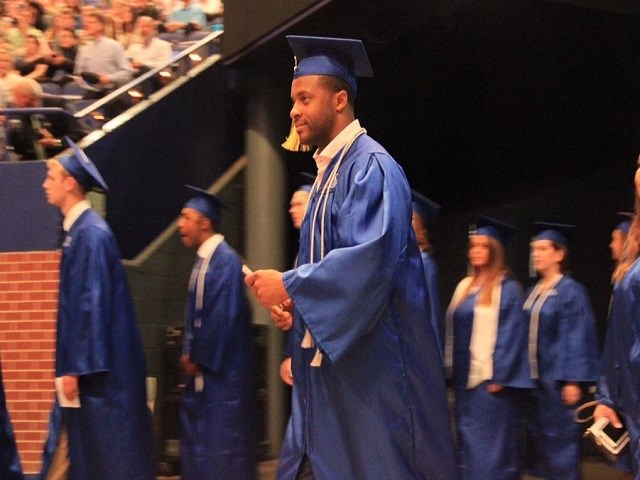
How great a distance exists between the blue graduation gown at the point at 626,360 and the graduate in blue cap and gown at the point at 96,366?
269cm

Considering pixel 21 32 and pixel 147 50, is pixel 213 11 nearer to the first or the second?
pixel 147 50

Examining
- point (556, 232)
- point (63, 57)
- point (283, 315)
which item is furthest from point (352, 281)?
point (63, 57)

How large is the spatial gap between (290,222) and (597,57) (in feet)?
11.8

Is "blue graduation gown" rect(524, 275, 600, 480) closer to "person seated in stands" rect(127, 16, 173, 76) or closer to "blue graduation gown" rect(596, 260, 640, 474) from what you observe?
"blue graduation gown" rect(596, 260, 640, 474)

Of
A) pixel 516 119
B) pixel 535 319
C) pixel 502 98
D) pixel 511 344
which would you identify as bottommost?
pixel 511 344

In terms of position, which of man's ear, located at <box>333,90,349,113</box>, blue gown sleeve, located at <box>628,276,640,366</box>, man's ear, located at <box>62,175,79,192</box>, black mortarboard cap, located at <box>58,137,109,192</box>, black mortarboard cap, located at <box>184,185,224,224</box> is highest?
man's ear, located at <box>333,90,349,113</box>

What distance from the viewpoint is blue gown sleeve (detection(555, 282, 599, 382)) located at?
24.4ft

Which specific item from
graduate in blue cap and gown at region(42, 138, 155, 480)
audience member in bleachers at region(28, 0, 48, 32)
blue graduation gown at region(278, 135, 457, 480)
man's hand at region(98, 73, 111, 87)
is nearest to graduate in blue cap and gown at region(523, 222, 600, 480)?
graduate in blue cap and gown at region(42, 138, 155, 480)

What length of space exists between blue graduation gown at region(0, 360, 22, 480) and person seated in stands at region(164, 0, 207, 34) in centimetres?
878

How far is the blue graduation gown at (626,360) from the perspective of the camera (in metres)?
4.19

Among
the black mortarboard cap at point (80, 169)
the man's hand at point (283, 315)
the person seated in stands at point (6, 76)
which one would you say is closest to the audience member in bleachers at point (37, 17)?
the person seated in stands at point (6, 76)

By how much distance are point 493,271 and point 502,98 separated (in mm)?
5459

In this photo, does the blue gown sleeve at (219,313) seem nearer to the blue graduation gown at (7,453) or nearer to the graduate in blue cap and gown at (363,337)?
the graduate in blue cap and gown at (363,337)

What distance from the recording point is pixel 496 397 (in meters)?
7.25
